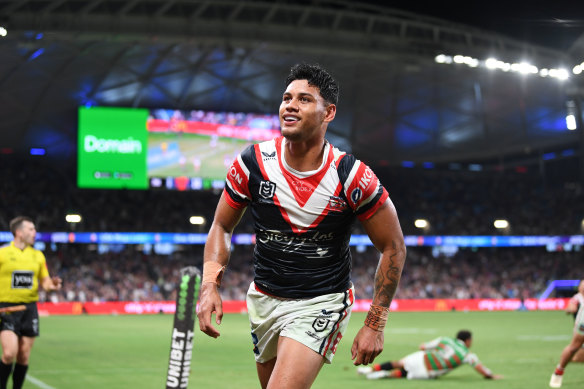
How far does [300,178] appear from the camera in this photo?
5.08 meters

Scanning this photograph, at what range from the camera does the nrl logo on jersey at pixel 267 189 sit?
16.7 ft

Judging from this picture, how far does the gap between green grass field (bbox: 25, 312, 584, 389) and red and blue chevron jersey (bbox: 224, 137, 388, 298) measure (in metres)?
8.14

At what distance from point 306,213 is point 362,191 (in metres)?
0.39

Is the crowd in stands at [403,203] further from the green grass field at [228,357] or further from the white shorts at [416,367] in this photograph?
the white shorts at [416,367]

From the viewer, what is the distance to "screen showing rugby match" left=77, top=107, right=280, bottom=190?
139 ft

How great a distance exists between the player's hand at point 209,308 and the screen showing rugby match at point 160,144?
38520mm

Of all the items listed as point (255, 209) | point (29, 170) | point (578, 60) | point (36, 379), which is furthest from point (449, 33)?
point (255, 209)

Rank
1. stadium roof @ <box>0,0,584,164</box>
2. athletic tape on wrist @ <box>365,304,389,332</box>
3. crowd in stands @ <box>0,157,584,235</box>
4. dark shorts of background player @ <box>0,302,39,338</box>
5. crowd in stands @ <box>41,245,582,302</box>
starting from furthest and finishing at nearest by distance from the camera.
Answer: crowd in stands @ <box>0,157,584,235</box>
crowd in stands @ <box>41,245,582,302</box>
stadium roof @ <box>0,0,584,164</box>
dark shorts of background player @ <box>0,302,39,338</box>
athletic tape on wrist @ <box>365,304,389,332</box>

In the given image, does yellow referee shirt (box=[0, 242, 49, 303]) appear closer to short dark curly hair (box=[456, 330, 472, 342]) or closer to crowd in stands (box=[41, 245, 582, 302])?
short dark curly hair (box=[456, 330, 472, 342])

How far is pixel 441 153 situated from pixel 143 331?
35920mm

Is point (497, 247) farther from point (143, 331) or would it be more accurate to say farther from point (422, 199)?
point (143, 331)

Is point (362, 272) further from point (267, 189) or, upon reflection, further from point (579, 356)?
point (267, 189)

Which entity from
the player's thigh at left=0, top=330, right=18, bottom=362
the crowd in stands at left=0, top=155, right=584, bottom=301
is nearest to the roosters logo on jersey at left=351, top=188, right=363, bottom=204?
the player's thigh at left=0, top=330, right=18, bottom=362

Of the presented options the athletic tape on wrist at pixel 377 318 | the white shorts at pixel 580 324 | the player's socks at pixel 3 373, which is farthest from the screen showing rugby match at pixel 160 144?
the athletic tape on wrist at pixel 377 318
